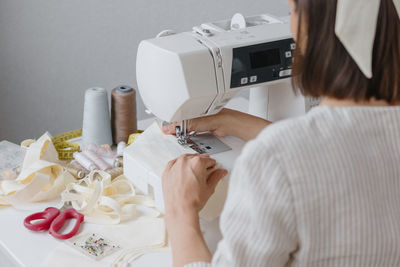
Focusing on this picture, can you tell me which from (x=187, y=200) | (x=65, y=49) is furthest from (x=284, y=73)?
(x=65, y=49)

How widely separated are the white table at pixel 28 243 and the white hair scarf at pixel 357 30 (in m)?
0.67

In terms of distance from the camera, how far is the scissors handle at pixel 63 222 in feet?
4.64

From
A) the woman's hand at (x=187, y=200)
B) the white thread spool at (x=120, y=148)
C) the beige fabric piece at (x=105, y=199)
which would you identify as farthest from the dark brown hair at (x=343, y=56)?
the white thread spool at (x=120, y=148)

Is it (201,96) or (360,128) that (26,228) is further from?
(360,128)

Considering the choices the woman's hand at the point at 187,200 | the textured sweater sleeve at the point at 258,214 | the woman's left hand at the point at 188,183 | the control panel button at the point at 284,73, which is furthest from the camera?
the control panel button at the point at 284,73

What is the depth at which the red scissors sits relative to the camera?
4.69 ft

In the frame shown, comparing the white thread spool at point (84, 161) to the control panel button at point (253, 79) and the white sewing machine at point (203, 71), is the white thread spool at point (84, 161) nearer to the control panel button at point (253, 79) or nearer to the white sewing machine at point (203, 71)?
the white sewing machine at point (203, 71)

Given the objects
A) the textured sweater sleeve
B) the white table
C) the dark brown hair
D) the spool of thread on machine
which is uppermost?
the dark brown hair

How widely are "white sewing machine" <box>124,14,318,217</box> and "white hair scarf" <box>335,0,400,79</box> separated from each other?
0.53 m

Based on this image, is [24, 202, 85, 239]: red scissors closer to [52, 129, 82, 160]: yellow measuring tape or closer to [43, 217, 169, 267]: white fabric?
[43, 217, 169, 267]: white fabric

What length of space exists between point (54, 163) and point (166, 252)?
0.53 m

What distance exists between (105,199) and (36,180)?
23cm

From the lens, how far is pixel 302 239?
87 cm

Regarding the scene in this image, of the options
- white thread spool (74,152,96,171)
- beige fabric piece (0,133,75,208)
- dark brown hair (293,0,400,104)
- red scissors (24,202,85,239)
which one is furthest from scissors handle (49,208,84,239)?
dark brown hair (293,0,400,104)
